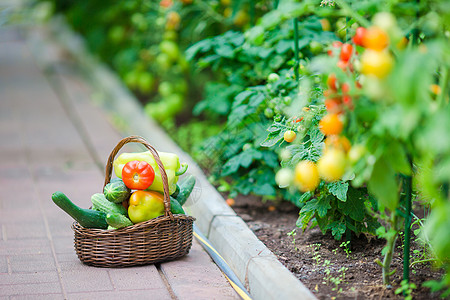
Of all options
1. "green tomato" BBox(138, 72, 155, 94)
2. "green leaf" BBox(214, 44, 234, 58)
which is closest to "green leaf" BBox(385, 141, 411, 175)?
"green leaf" BBox(214, 44, 234, 58)

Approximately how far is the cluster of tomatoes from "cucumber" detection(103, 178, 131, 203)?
3.89 ft

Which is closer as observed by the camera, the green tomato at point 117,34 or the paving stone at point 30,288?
the paving stone at point 30,288

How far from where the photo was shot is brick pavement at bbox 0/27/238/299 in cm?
300

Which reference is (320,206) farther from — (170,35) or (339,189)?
(170,35)

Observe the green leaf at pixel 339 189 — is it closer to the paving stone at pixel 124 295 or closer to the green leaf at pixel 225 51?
the paving stone at pixel 124 295

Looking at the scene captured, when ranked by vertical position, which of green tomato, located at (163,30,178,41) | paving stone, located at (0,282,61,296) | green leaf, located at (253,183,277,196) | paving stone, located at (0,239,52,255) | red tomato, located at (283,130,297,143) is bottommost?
paving stone, located at (0,239,52,255)

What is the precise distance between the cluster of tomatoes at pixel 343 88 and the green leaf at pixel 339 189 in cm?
57

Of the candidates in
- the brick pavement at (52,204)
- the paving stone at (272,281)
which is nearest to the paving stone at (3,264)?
the brick pavement at (52,204)

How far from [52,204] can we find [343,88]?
2.83 meters

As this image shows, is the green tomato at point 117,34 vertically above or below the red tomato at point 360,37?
below

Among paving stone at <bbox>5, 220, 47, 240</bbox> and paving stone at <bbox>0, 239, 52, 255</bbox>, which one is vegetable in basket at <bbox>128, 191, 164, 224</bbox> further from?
paving stone at <bbox>5, 220, 47, 240</bbox>

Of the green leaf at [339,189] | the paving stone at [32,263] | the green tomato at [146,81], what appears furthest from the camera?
the green tomato at [146,81]

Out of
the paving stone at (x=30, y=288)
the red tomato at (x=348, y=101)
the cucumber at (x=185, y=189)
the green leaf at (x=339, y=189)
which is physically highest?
the red tomato at (x=348, y=101)

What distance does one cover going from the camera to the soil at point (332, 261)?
278 centimetres
